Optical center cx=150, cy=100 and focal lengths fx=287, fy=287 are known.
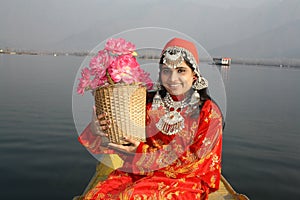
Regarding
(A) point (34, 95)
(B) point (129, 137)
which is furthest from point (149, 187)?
(A) point (34, 95)

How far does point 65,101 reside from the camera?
10312mm

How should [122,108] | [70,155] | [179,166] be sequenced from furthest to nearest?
[70,155] → [179,166] → [122,108]

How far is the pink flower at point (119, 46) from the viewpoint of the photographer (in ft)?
6.75

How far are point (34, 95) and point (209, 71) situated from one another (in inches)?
405

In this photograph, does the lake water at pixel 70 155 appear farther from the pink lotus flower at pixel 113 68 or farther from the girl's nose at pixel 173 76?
the girl's nose at pixel 173 76

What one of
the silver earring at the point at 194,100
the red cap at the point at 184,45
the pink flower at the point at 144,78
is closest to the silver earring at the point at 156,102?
the pink flower at the point at 144,78

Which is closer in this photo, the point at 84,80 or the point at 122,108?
the point at 122,108

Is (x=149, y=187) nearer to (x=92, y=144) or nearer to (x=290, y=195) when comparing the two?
(x=92, y=144)

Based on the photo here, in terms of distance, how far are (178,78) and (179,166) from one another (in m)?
0.67

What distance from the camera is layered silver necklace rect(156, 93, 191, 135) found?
2.29 m

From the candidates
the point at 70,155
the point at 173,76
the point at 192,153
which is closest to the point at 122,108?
the point at 173,76

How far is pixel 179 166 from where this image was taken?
208cm

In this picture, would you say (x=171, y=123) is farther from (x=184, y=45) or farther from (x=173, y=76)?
(x=184, y=45)

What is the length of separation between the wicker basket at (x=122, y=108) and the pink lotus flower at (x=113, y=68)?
2.7 inches
